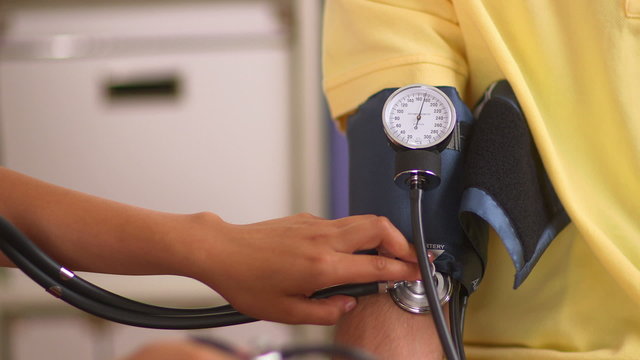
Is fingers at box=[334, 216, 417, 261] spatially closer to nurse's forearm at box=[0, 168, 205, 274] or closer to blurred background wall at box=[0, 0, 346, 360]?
nurse's forearm at box=[0, 168, 205, 274]

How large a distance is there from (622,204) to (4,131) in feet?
5.65

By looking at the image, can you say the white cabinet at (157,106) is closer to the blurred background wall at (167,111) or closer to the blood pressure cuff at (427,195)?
the blurred background wall at (167,111)

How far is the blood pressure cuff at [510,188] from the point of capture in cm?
56

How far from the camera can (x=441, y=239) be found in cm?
58

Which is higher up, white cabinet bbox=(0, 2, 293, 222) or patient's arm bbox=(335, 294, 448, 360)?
white cabinet bbox=(0, 2, 293, 222)

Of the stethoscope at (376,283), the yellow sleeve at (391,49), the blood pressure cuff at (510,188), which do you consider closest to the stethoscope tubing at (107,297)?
the stethoscope at (376,283)

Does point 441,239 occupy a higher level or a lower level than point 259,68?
lower

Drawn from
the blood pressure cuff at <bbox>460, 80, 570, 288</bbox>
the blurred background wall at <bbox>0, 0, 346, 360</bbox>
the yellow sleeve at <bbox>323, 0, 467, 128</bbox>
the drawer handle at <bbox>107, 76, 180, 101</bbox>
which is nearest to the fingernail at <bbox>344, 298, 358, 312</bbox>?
the blood pressure cuff at <bbox>460, 80, 570, 288</bbox>

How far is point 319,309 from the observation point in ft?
1.70

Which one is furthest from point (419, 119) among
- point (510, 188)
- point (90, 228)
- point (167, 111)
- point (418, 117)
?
point (167, 111)

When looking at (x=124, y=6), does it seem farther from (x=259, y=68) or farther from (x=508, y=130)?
(x=508, y=130)

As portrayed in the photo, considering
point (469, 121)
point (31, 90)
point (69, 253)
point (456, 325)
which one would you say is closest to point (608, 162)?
point (469, 121)

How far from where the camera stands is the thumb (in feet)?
1.70

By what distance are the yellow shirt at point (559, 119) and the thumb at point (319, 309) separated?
18cm
